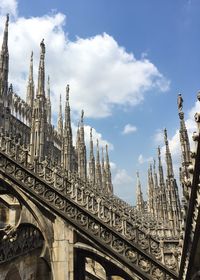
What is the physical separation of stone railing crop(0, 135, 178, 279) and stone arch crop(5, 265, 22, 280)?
4010 mm

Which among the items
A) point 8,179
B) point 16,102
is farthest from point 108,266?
point 16,102

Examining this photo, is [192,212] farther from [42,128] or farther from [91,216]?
[42,128]

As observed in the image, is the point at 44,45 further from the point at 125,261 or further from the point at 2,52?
the point at 125,261

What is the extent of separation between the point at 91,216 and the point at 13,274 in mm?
5228

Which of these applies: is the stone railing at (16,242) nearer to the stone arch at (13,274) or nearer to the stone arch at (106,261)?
the stone arch at (13,274)

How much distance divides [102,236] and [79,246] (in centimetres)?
75

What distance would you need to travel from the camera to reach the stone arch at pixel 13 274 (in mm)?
11820

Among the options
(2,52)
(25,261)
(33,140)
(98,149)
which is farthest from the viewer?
(98,149)

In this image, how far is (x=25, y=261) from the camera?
12922 millimetres

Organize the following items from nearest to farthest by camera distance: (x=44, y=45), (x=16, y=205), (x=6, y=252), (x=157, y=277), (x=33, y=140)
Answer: (x=157, y=277)
(x=6, y=252)
(x=16, y=205)
(x=33, y=140)
(x=44, y=45)

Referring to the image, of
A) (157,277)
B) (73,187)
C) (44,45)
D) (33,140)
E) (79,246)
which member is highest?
(44,45)

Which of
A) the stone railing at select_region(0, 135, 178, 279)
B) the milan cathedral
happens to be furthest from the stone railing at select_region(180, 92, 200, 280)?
the stone railing at select_region(0, 135, 178, 279)

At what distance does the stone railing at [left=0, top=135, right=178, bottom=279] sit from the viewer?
26.9ft

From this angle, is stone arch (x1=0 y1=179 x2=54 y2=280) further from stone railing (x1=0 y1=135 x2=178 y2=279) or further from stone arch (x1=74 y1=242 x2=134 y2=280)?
stone arch (x1=74 y1=242 x2=134 y2=280)
